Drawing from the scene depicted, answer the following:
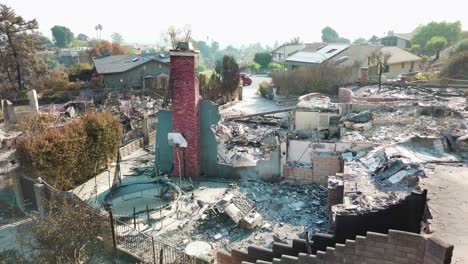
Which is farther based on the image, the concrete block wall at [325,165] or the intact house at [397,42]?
the intact house at [397,42]

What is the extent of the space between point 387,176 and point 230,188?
496 centimetres

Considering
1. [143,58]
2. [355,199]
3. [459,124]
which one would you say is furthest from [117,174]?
[143,58]

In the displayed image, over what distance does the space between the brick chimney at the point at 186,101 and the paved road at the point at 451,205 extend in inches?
284

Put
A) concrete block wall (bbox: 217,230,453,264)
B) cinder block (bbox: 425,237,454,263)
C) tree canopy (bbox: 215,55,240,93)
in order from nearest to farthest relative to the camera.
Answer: cinder block (bbox: 425,237,454,263)
concrete block wall (bbox: 217,230,453,264)
tree canopy (bbox: 215,55,240,93)

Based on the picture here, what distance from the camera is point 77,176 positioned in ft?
45.3

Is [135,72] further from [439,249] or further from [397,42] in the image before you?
[397,42]

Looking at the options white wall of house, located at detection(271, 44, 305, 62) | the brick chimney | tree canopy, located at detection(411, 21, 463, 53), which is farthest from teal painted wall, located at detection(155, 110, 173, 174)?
tree canopy, located at detection(411, 21, 463, 53)

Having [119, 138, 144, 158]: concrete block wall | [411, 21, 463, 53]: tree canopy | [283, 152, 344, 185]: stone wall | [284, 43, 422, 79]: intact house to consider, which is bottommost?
[119, 138, 144, 158]: concrete block wall

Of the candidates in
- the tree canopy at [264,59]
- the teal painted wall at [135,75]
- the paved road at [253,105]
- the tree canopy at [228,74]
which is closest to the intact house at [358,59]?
the paved road at [253,105]

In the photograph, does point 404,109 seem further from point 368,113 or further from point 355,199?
point 355,199

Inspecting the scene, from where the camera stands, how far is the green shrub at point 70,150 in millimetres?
12633

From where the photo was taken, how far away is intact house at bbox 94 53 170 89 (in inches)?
1455

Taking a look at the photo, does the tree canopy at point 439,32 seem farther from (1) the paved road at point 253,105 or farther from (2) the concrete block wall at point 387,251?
(2) the concrete block wall at point 387,251

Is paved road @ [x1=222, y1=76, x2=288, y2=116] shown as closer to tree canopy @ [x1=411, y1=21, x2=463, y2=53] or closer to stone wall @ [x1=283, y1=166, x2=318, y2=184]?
stone wall @ [x1=283, y1=166, x2=318, y2=184]
